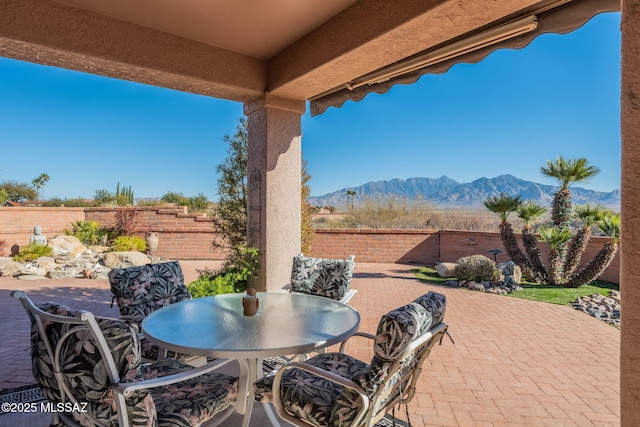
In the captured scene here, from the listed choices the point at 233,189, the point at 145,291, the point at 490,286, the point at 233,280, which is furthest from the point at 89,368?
the point at 490,286

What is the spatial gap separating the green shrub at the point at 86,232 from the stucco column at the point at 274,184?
9446 millimetres

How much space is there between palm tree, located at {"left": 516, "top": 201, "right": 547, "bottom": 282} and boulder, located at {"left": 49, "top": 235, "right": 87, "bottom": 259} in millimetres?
11055

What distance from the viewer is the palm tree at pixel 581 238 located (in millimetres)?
6785

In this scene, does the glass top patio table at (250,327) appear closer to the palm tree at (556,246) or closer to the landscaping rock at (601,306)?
the landscaping rock at (601,306)

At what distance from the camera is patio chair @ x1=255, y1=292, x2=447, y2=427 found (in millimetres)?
1414

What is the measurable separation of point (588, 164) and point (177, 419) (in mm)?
8440

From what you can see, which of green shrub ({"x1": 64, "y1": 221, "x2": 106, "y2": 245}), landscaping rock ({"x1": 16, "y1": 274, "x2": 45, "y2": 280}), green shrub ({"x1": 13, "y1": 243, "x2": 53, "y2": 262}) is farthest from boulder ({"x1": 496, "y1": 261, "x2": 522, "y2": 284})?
green shrub ({"x1": 64, "y1": 221, "x2": 106, "y2": 245})

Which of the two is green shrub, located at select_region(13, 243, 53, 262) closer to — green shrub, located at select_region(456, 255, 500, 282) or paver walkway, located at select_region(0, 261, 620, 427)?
paver walkway, located at select_region(0, 261, 620, 427)

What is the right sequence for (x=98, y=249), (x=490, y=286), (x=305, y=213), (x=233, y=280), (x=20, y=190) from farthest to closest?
(x=20, y=190), (x=98, y=249), (x=490, y=286), (x=305, y=213), (x=233, y=280)

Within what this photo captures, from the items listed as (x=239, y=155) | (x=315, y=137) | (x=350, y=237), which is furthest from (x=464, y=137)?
(x=239, y=155)

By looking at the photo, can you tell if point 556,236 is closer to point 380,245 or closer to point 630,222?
point 380,245

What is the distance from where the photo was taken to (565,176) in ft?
23.2

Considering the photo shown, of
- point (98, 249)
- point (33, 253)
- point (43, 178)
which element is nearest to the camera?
point (33, 253)

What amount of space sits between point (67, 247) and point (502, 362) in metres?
10.8
